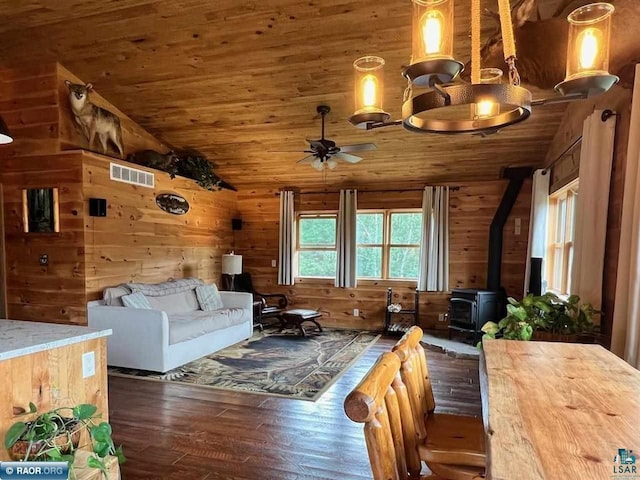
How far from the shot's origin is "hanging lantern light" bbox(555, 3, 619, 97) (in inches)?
52.0

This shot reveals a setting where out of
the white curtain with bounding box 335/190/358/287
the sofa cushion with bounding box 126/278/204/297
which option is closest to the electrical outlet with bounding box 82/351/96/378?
the sofa cushion with bounding box 126/278/204/297

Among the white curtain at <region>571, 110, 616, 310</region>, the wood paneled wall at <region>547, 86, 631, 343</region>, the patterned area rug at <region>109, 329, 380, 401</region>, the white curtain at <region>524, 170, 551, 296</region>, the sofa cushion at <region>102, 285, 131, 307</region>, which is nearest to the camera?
the wood paneled wall at <region>547, 86, 631, 343</region>

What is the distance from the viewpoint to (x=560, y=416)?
993 mm

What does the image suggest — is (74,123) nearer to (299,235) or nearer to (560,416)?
(299,235)

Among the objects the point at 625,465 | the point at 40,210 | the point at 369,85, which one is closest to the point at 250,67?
the point at 369,85

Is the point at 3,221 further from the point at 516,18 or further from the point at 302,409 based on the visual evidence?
the point at 516,18

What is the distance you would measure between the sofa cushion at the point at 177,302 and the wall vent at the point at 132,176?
1478mm

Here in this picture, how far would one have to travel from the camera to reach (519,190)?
566cm

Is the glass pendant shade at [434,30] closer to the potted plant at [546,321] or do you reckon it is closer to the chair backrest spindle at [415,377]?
the chair backrest spindle at [415,377]

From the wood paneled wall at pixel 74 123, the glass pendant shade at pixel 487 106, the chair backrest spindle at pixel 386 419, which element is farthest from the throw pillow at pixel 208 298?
the glass pendant shade at pixel 487 106

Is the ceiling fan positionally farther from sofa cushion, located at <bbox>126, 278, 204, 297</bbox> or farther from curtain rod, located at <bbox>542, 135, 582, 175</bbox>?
sofa cushion, located at <bbox>126, 278, 204, 297</bbox>

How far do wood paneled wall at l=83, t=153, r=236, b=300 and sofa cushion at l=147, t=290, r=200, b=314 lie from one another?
38cm

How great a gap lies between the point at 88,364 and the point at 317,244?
5.09 meters

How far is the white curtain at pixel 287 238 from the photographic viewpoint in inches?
264
